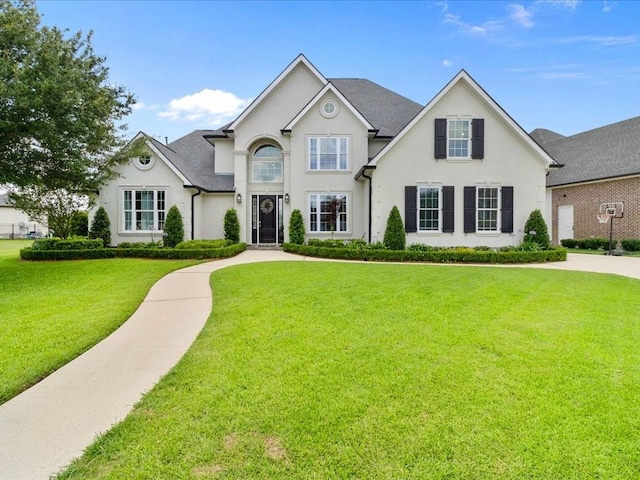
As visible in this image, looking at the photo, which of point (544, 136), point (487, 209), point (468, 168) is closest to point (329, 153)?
point (468, 168)

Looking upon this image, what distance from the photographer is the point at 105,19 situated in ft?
42.8

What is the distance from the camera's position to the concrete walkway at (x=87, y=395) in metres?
2.34

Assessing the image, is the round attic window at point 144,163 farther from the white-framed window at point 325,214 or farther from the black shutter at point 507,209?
the black shutter at point 507,209

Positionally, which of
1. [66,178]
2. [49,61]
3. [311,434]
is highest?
[49,61]

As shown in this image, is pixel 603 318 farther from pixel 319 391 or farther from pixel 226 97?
pixel 226 97

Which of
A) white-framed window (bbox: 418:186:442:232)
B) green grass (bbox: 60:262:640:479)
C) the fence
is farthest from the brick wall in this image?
the fence

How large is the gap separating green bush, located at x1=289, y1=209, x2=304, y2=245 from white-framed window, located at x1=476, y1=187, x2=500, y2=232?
7.96 meters

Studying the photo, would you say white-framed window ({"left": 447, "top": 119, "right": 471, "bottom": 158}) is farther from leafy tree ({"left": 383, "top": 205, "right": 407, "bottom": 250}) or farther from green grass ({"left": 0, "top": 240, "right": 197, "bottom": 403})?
green grass ({"left": 0, "top": 240, "right": 197, "bottom": 403})

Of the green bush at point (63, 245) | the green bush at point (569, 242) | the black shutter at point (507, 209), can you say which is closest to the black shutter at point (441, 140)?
the black shutter at point (507, 209)

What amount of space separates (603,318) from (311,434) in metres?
5.29

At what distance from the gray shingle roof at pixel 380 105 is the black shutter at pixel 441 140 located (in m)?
3.23

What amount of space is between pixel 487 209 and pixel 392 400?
556 inches

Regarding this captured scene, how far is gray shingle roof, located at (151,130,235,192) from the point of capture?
1660cm

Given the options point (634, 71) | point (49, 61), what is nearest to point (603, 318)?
point (49, 61)
